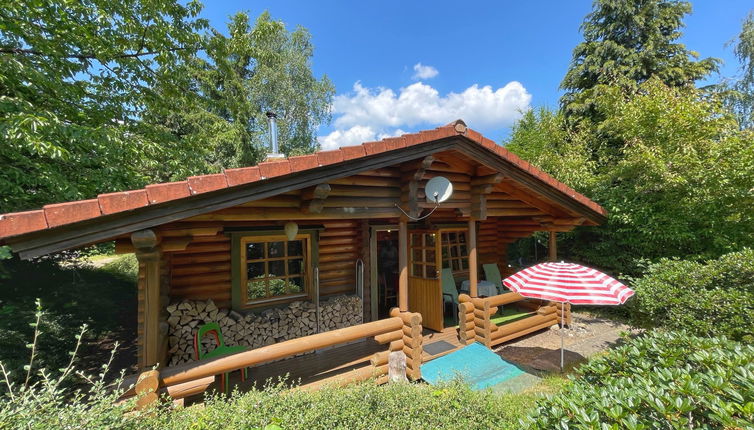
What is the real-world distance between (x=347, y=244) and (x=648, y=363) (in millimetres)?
4700

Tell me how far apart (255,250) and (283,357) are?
7.46 ft

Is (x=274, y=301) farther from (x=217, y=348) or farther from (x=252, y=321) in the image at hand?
(x=217, y=348)

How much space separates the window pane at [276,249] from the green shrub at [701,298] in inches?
227

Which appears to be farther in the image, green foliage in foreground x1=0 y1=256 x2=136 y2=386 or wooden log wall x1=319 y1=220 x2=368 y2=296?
wooden log wall x1=319 y1=220 x2=368 y2=296

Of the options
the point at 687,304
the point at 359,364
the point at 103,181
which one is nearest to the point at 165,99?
the point at 103,181

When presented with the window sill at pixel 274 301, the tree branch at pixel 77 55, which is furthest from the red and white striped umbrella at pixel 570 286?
the tree branch at pixel 77 55

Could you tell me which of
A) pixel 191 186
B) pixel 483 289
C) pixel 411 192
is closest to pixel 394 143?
pixel 411 192

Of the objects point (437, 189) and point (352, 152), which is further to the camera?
point (437, 189)

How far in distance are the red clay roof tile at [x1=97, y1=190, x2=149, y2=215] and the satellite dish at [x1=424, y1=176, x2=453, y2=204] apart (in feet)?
11.3

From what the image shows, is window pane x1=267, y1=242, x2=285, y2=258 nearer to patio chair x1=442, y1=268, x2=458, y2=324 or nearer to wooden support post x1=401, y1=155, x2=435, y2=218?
wooden support post x1=401, y1=155, x2=435, y2=218

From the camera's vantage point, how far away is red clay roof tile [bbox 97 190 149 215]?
2.31 metres

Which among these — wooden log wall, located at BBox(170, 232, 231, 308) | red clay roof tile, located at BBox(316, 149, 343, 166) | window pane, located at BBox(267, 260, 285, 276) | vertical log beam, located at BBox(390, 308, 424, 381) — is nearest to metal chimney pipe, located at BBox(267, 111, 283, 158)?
wooden log wall, located at BBox(170, 232, 231, 308)

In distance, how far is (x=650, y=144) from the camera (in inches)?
267

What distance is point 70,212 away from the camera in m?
2.21
